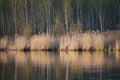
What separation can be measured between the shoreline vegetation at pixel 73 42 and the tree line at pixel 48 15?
12331mm

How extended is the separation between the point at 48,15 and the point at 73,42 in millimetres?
22632

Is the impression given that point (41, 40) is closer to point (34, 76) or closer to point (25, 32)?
point (25, 32)

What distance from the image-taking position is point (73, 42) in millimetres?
44406

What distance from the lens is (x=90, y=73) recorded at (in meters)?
23.7

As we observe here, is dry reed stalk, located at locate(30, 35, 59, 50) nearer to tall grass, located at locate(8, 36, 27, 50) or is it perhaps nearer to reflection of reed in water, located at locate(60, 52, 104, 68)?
tall grass, located at locate(8, 36, 27, 50)

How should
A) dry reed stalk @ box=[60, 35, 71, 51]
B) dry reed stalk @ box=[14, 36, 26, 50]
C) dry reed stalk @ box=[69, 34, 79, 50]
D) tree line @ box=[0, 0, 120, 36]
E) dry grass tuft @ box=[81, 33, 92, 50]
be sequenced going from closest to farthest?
dry grass tuft @ box=[81, 33, 92, 50] → dry reed stalk @ box=[69, 34, 79, 50] → dry reed stalk @ box=[60, 35, 71, 51] → dry reed stalk @ box=[14, 36, 26, 50] → tree line @ box=[0, 0, 120, 36]

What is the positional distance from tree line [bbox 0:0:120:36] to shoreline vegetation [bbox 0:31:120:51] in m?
12.3

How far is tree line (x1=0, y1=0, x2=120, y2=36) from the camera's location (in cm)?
6446

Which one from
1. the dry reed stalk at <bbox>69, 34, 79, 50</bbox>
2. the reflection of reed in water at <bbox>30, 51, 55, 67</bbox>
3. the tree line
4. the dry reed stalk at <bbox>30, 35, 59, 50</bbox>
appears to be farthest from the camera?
the tree line

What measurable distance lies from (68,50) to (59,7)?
27160 mm

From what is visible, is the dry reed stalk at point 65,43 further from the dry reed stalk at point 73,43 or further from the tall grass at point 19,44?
the tall grass at point 19,44

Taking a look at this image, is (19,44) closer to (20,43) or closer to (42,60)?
(20,43)

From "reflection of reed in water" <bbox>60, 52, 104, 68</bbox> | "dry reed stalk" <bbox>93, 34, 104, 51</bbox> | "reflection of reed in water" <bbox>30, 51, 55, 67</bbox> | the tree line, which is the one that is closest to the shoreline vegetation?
"dry reed stalk" <bbox>93, 34, 104, 51</bbox>

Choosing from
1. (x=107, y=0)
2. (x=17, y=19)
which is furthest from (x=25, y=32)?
(x=107, y=0)
